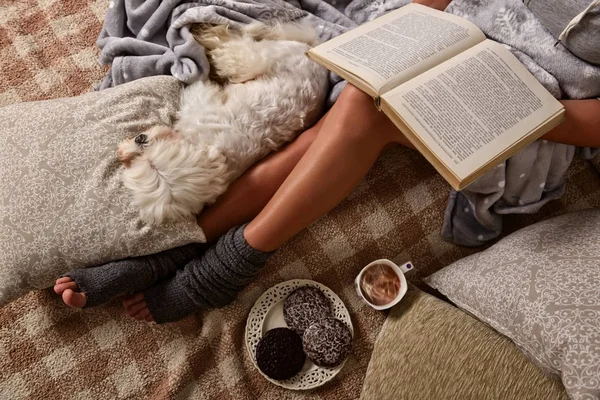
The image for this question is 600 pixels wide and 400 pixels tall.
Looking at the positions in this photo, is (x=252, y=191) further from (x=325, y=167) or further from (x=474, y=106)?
(x=474, y=106)

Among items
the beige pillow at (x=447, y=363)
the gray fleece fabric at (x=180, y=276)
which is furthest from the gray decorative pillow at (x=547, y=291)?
the gray fleece fabric at (x=180, y=276)

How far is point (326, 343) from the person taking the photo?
1044mm

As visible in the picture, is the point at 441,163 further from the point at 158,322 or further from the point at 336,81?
the point at 158,322

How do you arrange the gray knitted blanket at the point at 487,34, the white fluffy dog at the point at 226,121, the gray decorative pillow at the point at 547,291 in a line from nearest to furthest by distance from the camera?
the gray decorative pillow at the point at 547,291, the white fluffy dog at the point at 226,121, the gray knitted blanket at the point at 487,34

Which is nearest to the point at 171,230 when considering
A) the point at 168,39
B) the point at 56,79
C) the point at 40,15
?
the point at 168,39

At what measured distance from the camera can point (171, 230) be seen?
98 centimetres

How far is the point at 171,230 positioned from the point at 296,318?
35 cm

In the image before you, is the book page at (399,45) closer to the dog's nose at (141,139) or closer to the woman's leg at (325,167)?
the woman's leg at (325,167)

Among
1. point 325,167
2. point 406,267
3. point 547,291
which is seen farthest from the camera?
point 406,267

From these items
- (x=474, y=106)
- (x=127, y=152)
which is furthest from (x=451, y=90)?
(x=127, y=152)

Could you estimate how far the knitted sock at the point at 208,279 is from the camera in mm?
1017

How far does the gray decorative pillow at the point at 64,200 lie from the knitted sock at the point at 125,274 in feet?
0.07

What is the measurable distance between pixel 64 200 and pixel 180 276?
0.92 feet

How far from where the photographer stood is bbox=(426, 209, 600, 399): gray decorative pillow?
820mm
